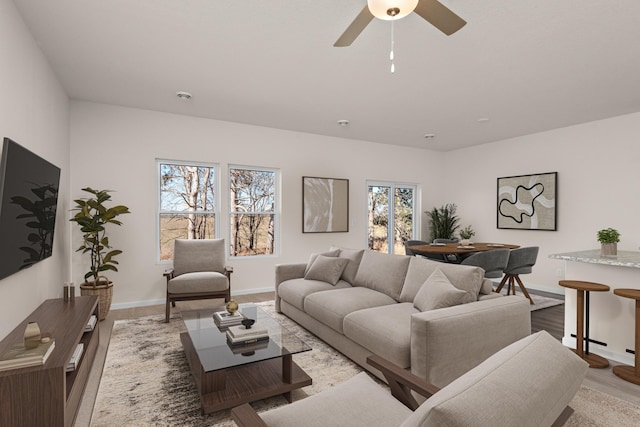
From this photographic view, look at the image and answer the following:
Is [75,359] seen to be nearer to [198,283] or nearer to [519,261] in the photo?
[198,283]

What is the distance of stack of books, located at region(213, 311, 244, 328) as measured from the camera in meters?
2.85

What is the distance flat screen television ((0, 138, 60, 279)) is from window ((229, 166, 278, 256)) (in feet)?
8.59

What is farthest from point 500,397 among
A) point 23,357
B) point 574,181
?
point 574,181

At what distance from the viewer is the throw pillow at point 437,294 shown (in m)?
2.58

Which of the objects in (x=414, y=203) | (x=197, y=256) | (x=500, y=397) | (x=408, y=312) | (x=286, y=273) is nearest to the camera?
(x=500, y=397)

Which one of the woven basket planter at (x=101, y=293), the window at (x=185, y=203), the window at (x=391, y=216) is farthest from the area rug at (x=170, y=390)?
the window at (x=391, y=216)

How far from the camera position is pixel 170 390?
2477 millimetres

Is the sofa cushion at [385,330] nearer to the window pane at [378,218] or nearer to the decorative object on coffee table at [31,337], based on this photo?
the decorative object on coffee table at [31,337]

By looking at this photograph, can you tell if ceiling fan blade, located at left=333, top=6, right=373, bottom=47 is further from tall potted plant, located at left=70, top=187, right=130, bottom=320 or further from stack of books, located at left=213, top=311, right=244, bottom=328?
tall potted plant, located at left=70, top=187, right=130, bottom=320

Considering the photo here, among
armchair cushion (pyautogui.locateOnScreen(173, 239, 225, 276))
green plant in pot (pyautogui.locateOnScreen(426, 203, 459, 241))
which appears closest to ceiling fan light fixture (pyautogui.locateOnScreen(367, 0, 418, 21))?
armchair cushion (pyautogui.locateOnScreen(173, 239, 225, 276))

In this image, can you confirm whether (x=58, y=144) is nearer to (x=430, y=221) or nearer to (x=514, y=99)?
(x=514, y=99)

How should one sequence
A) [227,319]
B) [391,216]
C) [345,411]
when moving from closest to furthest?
[345,411]
[227,319]
[391,216]

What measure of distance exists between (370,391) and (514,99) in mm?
4241

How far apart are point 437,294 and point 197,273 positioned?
3.04 meters
